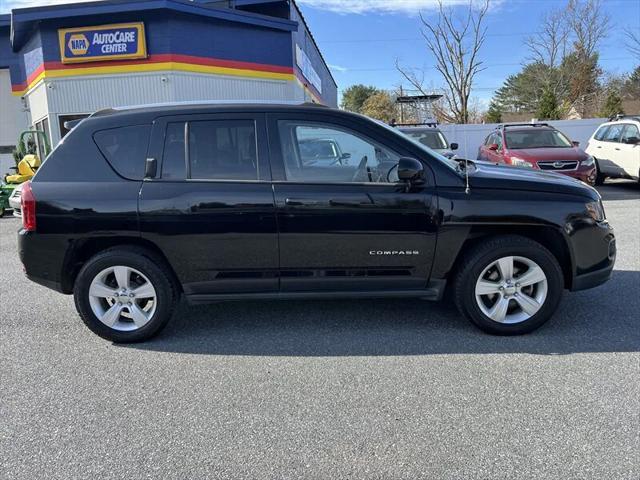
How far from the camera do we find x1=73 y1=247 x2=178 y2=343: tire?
153 inches

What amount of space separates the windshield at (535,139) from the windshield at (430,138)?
5.76 feet

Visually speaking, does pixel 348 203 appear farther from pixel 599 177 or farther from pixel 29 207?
pixel 599 177

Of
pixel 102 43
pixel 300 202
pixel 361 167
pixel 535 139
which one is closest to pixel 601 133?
pixel 535 139

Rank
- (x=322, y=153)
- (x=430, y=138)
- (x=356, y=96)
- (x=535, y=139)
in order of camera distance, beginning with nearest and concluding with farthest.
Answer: (x=322, y=153) < (x=430, y=138) < (x=535, y=139) < (x=356, y=96)

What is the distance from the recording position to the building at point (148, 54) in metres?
15.0

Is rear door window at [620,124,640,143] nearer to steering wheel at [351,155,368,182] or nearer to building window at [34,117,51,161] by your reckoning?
steering wheel at [351,155,368,182]

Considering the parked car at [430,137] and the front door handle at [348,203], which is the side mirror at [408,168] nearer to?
the front door handle at [348,203]

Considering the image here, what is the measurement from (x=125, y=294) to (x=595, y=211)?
383 cm

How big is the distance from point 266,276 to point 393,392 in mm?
1374

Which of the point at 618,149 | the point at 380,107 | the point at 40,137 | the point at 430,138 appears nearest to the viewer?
the point at 430,138

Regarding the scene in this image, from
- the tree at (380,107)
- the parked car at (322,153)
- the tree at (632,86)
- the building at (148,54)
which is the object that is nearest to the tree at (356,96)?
the tree at (380,107)

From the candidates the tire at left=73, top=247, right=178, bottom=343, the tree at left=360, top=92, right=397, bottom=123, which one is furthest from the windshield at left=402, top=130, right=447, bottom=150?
the tree at left=360, top=92, right=397, bottom=123

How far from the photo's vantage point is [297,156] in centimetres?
395

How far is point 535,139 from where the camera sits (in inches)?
480
